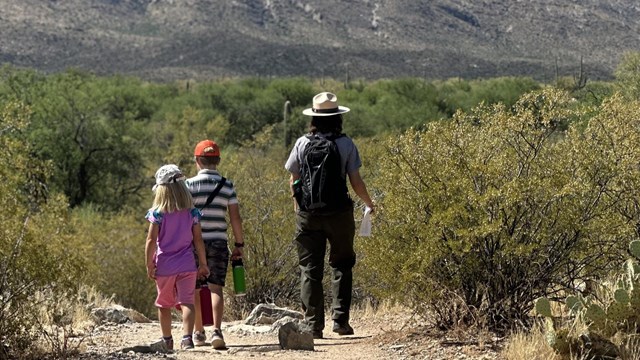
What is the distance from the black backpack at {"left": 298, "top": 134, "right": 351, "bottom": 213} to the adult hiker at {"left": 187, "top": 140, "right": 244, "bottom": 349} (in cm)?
60

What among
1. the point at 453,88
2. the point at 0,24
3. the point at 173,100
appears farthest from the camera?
the point at 0,24

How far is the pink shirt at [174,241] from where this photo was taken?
738 cm

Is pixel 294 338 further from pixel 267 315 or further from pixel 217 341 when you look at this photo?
pixel 267 315

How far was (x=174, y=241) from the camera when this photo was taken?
739 centimetres

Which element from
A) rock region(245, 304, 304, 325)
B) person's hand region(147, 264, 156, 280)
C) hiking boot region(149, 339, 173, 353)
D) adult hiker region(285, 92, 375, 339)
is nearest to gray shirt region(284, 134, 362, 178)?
adult hiker region(285, 92, 375, 339)

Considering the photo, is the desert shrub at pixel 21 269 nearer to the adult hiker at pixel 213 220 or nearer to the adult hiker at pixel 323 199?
the adult hiker at pixel 213 220

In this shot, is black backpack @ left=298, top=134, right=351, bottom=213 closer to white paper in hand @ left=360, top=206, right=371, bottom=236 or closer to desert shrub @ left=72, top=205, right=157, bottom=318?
white paper in hand @ left=360, top=206, right=371, bottom=236

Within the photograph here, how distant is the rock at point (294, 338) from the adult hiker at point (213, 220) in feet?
A: 1.49

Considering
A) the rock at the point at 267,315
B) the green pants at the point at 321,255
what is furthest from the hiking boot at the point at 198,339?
the rock at the point at 267,315

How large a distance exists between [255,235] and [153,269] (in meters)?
5.22

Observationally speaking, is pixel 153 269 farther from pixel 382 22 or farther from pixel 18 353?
pixel 382 22

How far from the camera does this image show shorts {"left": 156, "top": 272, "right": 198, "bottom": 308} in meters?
7.46

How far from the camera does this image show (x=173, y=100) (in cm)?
6288

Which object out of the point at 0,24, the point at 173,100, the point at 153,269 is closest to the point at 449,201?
the point at 153,269
